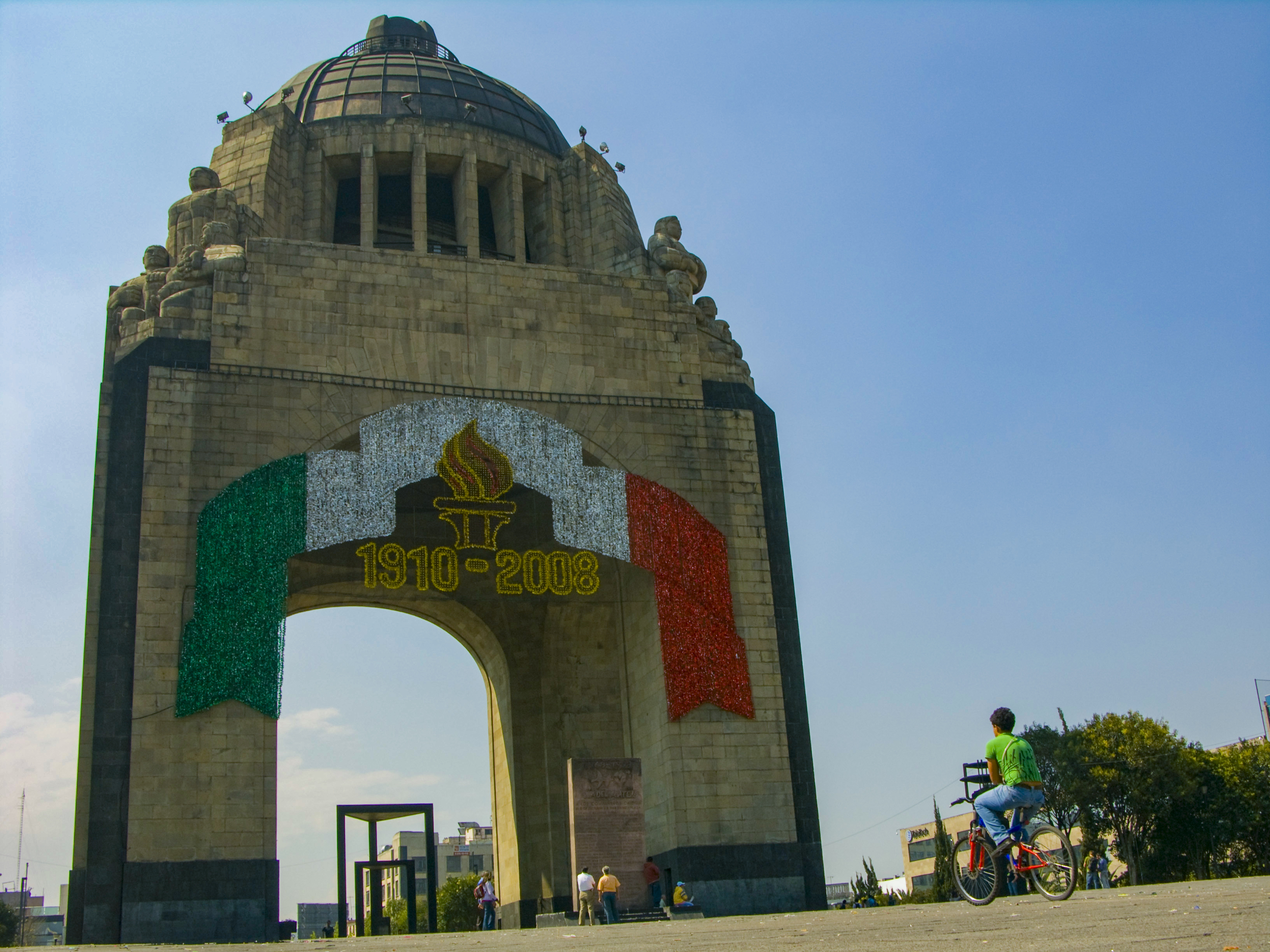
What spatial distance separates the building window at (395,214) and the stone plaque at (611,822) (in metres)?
12.5

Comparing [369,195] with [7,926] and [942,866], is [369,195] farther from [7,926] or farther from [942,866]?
[7,926]

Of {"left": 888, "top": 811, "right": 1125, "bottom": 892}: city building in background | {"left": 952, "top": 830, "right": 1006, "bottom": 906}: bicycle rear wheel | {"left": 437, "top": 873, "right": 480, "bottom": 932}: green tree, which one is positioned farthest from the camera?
{"left": 888, "top": 811, "right": 1125, "bottom": 892}: city building in background

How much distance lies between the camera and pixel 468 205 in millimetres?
24984

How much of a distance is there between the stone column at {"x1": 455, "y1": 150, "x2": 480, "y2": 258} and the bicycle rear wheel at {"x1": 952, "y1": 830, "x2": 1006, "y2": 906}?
17.8 m

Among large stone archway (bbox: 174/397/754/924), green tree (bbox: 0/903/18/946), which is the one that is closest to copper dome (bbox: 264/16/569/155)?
large stone archway (bbox: 174/397/754/924)

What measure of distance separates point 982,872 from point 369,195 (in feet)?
64.3

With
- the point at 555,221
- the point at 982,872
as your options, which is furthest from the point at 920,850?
the point at 982,872

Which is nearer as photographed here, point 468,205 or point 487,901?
point 487,901

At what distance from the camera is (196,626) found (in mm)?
18109

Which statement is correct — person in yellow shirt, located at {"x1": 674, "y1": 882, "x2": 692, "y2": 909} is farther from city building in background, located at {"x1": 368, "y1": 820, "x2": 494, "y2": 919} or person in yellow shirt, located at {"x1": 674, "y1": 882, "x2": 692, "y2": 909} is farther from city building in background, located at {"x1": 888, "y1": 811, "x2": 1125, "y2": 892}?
city building in background, located at {"x1": 368, "y1": 820, "x2": 494, "y2": 919}

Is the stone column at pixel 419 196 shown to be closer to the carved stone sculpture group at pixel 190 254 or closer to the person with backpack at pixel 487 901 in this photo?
the carved stone sculpture group at pixel 190 254

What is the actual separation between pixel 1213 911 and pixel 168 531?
14915 millimetres

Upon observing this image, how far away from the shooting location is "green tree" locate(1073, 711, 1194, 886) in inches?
1366

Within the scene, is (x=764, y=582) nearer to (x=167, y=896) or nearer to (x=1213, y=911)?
(x=167, y=896)
